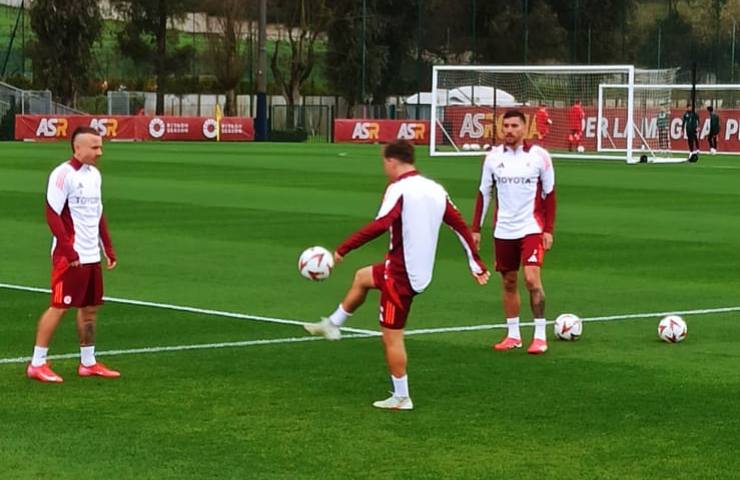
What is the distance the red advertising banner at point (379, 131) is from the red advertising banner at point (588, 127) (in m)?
9.15

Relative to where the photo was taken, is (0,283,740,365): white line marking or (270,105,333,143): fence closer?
(0,283,740,365): white line marking

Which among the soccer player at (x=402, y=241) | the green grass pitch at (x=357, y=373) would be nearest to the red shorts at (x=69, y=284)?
the green grass pitch at (x=357, y=373)

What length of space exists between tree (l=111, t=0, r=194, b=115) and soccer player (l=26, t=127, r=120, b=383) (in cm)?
7811

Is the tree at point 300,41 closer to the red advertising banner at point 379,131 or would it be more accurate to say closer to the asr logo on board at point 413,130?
the red advertising banner at point 379,131

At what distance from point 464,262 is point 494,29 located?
56269 millimetres

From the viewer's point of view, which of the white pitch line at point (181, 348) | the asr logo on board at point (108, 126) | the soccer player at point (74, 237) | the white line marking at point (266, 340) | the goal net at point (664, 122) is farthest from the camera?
the asr logo on board at point (108, 126)

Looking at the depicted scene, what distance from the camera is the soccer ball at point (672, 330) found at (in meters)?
12.9

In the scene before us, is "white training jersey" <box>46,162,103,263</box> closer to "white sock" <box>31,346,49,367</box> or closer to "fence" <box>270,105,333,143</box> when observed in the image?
"white sock" <box>31,346,49,367</box>

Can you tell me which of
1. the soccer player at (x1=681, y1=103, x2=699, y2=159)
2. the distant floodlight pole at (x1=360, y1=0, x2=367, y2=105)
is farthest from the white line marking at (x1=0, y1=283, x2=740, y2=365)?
the distant floodlight pole at (x1=360, y1=0, x2=367, y2=105)

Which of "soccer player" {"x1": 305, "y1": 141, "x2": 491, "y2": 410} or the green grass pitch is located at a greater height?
"soccer player" {"x1": 305, "y1": 141, "x2": 491, "y2": 410}

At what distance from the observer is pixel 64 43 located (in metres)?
76.8

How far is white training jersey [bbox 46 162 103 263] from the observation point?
35.3 ft

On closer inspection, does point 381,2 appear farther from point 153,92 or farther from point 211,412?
point 211,412

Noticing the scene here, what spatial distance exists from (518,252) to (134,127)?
169ft
